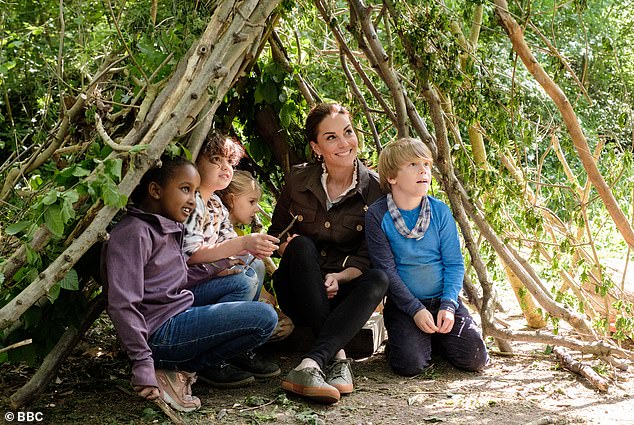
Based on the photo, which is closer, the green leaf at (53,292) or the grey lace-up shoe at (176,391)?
the green leaf at (53,292)

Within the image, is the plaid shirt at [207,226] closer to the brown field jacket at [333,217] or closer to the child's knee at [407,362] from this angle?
the brown field jacket at [333,217]

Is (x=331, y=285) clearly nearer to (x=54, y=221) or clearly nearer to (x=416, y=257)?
(x=416, y=257)

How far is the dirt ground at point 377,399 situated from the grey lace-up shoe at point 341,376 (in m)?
0.05

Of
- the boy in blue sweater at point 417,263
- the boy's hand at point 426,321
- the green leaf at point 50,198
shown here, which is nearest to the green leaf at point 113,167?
the green leaf at point 50,198

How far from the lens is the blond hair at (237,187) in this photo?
3.71 meters

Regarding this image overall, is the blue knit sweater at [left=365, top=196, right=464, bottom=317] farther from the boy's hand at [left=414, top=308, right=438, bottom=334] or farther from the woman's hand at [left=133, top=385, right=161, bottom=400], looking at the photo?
the woman's hand at [left=133, top=385, right=161, bottom=400]

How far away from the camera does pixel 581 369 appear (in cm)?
366

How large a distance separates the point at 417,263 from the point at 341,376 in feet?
2.35

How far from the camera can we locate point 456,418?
3053mm

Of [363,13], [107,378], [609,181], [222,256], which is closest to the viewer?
[222,256]

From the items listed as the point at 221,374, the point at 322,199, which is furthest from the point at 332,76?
the point at 221,374

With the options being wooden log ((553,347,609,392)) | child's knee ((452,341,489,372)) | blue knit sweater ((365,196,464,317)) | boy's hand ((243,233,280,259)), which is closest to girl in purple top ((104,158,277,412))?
boy's hand ((243,233,280,259))

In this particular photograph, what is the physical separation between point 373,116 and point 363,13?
3.69ft

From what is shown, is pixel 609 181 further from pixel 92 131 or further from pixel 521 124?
pixel 92 131
